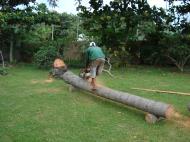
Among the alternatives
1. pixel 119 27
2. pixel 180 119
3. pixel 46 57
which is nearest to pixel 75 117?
pixel 180 119

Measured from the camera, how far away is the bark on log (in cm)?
970

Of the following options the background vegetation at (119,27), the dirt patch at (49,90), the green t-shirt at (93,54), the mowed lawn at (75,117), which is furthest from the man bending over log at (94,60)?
the background vegetation at (119,27)

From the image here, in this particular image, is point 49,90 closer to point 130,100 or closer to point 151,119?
point 130,100

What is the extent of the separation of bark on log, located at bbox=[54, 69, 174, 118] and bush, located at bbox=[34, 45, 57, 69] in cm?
784

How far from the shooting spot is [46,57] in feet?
70.6

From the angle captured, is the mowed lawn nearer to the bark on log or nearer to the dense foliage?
the bark on log

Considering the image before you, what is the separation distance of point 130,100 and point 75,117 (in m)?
1.49

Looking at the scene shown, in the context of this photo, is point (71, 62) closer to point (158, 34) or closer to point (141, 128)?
point (158, 34)

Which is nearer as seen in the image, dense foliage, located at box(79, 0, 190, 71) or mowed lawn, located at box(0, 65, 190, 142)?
mowed lawn, located at box(0, 65, 190, 142)

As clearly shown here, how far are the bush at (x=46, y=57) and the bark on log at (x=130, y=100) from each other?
7.84 m

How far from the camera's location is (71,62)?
79.1ft

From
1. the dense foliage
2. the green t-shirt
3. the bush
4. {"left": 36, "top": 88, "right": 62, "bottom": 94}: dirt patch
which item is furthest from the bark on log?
the dense foliage

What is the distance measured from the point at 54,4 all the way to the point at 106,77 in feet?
32.4

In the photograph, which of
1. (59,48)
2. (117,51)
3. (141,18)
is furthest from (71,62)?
(141,18)
